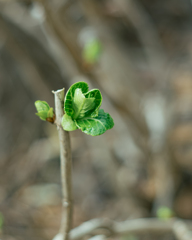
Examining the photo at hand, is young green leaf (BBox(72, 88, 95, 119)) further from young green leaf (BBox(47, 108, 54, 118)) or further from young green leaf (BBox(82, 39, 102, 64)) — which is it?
young green leaf (BBox(82, 39, 102, 64))

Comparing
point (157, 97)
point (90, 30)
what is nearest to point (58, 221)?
point (157, 97)

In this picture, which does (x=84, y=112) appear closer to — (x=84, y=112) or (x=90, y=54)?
(x=84, y=112)

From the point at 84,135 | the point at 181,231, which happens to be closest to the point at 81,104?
the point at 181,231

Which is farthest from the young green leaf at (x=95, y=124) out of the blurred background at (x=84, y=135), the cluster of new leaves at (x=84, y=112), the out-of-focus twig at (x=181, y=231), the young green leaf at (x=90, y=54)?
the young green leaf at (x=90, y=54)

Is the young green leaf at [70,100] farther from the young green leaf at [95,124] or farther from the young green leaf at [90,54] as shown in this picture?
the young green leaf at [90,54]

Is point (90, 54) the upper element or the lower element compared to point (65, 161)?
upper

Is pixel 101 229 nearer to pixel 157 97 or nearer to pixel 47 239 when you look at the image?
pixel 47 239
